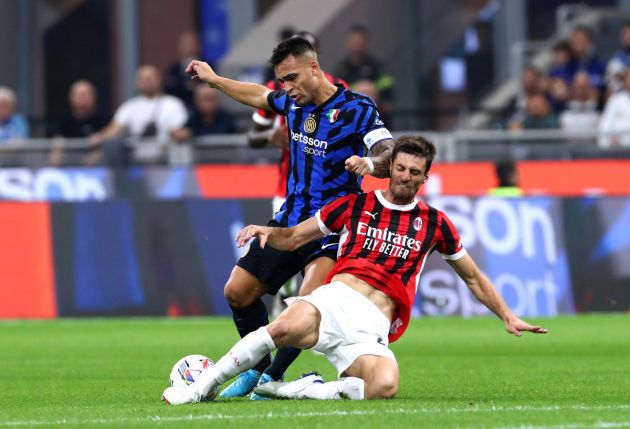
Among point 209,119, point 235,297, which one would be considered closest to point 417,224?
point 235,297

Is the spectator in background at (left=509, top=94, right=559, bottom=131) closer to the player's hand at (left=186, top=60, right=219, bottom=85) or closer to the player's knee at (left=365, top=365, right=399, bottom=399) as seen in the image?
the player's hand at (left=186, top=60, right=219, bottom=85)

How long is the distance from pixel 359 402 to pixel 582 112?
1358cm

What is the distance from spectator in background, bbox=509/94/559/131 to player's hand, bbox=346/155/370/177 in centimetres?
1261

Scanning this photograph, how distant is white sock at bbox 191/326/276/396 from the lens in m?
8.84

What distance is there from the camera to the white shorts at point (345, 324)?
923cm

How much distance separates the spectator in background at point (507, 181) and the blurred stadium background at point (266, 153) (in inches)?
12.2

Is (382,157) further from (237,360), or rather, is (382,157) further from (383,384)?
(237,360)

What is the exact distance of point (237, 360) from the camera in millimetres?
8844

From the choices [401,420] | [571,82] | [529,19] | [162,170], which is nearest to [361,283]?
[401,420]

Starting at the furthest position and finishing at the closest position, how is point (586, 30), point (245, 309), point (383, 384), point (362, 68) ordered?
1. point (586, 30)
2. point (362, 68)
3. point (245, 309)
4. point (383, 384)

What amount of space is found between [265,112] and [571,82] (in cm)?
1201

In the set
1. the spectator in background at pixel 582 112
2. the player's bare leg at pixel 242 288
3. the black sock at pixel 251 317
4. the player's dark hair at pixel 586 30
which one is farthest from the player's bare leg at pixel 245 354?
the player's dark hair at pixel 586 30

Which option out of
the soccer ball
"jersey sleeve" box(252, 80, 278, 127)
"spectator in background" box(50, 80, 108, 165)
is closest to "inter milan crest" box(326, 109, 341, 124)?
the soccer ball

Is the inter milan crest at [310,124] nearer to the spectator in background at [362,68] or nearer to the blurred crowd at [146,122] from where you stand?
the blurred crowd at [146,122]
